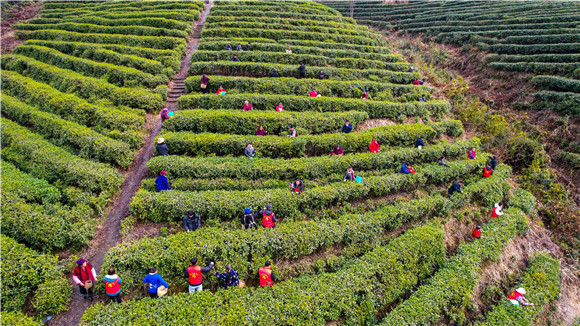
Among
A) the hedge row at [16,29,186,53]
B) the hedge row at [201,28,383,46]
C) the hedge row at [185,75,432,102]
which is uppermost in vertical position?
the hedge row at [201,28,383,46]

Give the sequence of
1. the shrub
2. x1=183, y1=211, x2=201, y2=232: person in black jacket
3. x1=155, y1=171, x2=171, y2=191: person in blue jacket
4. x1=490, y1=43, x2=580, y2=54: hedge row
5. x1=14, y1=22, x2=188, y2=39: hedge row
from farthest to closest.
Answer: x1=14, y1=22, x2=188, y2=39: hedge row → x1=490, y1=43, x2=580, y2=54: hedge row → the shrub → x1=155, y1=171, x2=171, y2=191: person in blue jacket → x1=183, y1=211, x2=201, y2=232: person in black jacket

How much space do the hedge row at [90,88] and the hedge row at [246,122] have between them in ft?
10.5

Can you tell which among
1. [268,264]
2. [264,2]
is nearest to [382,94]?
[268,264]

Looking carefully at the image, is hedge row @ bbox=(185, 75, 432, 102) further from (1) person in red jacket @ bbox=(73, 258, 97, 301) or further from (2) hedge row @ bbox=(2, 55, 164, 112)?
(1) person in red jacket @ bbox=(73, 258, 97, 301)

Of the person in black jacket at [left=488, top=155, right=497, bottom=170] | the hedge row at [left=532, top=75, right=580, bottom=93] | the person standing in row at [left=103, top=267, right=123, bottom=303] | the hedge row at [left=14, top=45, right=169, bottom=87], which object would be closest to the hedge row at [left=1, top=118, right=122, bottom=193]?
the person standing in row at [left=103, top=267, right=123, bottom=303]

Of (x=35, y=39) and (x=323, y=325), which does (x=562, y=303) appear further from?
(x=35, y=39)

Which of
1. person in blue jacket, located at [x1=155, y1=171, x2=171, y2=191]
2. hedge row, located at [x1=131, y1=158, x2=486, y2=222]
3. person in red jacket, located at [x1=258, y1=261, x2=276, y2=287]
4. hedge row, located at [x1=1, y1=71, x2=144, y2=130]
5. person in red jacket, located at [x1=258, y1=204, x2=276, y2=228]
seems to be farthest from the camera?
hedge row, located at [x1=1, y1=71, x2=144, y2=130]

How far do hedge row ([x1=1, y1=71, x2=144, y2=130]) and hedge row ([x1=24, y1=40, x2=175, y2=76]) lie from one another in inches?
194

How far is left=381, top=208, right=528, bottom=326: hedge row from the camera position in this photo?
867cm

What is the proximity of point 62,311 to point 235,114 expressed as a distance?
10.9 meters

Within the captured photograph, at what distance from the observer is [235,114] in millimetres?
15273

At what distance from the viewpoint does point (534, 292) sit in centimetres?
1055

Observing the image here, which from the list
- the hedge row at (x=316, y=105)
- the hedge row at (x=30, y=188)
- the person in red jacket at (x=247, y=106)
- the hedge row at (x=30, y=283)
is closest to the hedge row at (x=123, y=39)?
the hedge row at (x=316, y=105)

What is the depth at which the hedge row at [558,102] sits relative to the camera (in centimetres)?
1888
